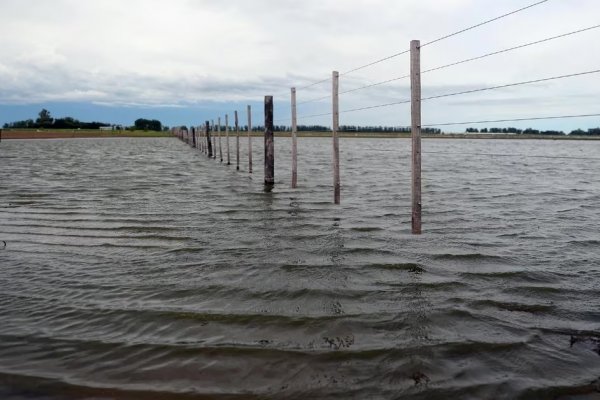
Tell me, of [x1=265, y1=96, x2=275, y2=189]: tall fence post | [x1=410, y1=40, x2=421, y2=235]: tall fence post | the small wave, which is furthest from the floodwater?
[x1=265, y1=96, x2=275, y2=189]: tall fence post

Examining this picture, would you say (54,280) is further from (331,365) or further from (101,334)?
(331,365)

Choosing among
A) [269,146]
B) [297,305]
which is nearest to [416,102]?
[297,305]

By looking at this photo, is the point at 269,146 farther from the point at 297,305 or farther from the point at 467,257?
the point at 297,305

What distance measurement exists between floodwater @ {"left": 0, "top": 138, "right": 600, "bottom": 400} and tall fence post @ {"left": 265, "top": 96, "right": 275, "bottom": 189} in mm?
6014

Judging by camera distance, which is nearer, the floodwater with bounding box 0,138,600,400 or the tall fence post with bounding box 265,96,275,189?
the floodwater with bounding box 0,138,600,400

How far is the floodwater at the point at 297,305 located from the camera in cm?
343

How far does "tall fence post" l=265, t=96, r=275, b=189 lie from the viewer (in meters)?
16.4

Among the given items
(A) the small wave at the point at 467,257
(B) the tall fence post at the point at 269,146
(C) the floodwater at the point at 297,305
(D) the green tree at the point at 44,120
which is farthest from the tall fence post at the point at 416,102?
(D) the green tree at the point at 44,120

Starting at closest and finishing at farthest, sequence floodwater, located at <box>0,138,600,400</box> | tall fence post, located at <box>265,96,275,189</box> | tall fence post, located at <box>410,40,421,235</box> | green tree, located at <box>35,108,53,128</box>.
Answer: floodwater, located at <box>0,138,600,400</box>
tall fence post, located at <box>410,40,421,235</box>
tall fence post, located at <box>265,96,275,189</box>
green tree, located at <box>35,108,53,128</box>

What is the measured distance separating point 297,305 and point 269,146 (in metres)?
12.0

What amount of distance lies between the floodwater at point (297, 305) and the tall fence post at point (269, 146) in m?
6.01

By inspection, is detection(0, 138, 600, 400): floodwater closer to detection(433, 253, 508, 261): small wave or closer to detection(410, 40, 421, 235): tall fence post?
detection(433, 253, 508, 261): small wave

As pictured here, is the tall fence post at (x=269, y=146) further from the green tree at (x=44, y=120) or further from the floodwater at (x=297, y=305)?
the green tree at (x=44, y=120)

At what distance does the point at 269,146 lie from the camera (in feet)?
54.0
